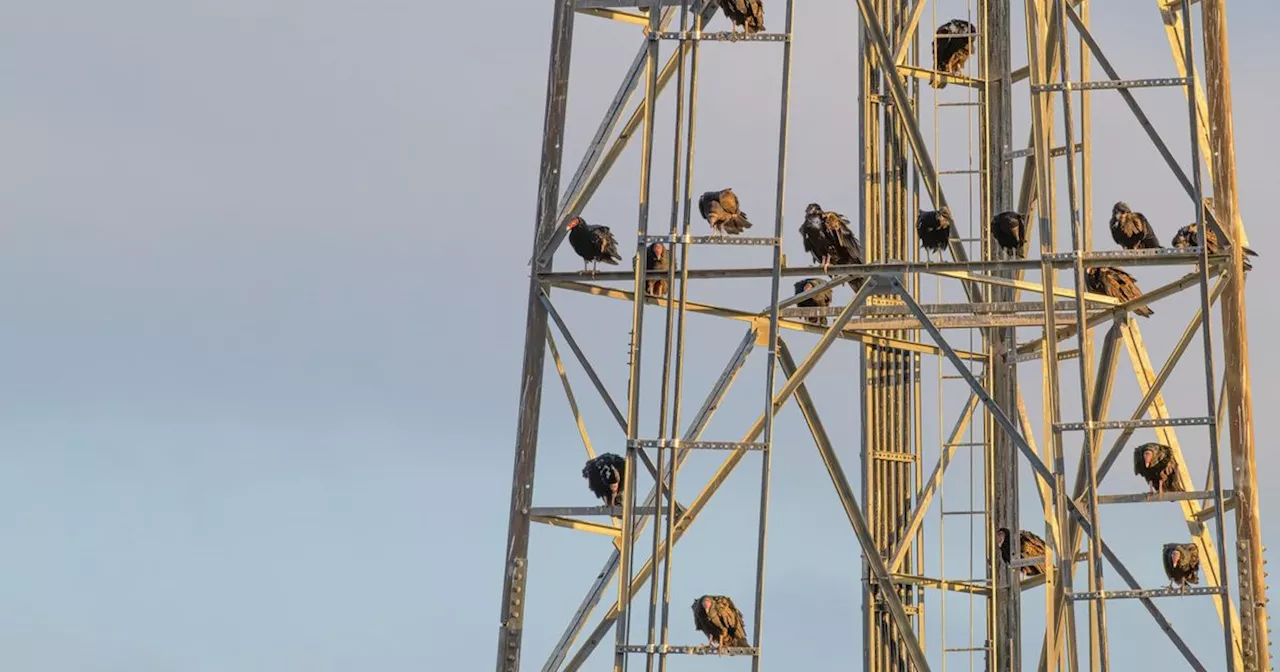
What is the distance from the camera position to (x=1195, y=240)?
29891 mm

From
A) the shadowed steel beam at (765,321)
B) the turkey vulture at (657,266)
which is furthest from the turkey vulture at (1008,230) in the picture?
the turkey vulture at (657,266)

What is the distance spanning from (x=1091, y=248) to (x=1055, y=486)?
10.6ft

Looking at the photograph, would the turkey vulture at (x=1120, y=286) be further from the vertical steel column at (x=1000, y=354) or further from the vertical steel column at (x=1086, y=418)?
the vertical steel column at (x=1086, y=418)

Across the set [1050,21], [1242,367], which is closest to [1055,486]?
[1242,367]

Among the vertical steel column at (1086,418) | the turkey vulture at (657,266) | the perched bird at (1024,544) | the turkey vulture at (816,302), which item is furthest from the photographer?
the perched bird at (1024,544)

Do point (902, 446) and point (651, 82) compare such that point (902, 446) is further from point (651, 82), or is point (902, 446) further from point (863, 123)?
point (651, 82)

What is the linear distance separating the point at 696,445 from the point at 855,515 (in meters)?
4.66

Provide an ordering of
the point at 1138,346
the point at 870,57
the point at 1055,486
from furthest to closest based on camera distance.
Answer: the point at 870,57 < the point at 1138,346 < the point at 1055,486

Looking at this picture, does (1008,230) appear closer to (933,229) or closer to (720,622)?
(933,229)

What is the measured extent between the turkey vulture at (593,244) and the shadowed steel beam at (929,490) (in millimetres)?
6185

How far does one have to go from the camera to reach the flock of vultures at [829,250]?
2833 cm

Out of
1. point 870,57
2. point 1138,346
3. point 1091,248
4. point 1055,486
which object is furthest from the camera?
point 870,57

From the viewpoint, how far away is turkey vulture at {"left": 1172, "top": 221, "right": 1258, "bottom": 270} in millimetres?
28405

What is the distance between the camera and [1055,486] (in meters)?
27.7
